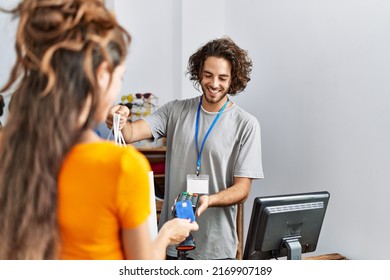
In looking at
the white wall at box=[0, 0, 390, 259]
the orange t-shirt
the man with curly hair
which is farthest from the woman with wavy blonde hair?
the white wall at box=[0, 0, 390, 259]

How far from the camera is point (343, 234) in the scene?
94.8 inches

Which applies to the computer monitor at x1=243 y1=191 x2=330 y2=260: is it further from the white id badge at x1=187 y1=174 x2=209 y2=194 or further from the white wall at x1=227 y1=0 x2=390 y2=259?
the white wall at x1=227 y1=0 x2=390 y2=259

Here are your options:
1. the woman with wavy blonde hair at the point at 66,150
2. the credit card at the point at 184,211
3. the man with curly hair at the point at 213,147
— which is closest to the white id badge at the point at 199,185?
the man with curly hair at the point at 213,147

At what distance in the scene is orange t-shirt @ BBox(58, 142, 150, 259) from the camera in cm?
78

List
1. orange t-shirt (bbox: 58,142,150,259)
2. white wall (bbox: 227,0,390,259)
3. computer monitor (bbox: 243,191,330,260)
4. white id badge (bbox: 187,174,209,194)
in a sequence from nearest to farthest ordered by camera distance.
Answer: orange t-shirt (bbox: 58,142,150,259), computer monitor (bbox: 243,191,330,260), white id badge (bbox: 187,174,209,194), white wall (bbox: 227,0,390,259)

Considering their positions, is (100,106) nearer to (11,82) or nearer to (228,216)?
(11,82)

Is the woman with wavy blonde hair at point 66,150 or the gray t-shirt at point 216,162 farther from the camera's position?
the gray t-shirt at point 216,162

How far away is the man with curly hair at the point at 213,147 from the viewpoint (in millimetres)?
2070

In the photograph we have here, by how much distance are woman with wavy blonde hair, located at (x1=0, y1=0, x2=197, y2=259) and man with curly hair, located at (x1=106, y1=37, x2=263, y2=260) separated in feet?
3.88

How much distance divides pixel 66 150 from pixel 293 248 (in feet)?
3.13

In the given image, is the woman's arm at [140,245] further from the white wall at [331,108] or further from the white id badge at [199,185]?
the white wall at [331,108]

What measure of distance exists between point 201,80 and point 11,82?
144cm
